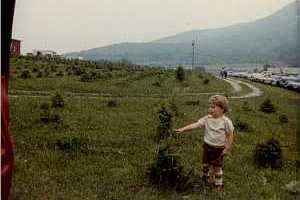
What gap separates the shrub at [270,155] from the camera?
9.84 metres

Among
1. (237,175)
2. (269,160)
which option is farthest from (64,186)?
(269,160)

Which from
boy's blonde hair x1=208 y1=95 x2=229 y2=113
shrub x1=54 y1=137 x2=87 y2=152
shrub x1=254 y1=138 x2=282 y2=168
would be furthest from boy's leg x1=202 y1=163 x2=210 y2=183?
shrub x1=54 y1=137 x2=87 y2=152

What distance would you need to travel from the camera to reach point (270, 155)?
32.4ft

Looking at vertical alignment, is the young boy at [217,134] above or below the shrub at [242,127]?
above

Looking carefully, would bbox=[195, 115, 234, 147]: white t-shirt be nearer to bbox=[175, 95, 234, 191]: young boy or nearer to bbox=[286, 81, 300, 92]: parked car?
bbox=[175, 95, 234, 191]: young boy

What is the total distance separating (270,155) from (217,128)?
2.96 m

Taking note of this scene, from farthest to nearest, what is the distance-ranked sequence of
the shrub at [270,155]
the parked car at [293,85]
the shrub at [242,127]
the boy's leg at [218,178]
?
1. the parked car at [293,85]
2. the shrub at [242,127]
3. the shrub at [270,155]
4. the boy's leg at [218,178]

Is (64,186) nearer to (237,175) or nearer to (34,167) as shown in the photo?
(34,167)

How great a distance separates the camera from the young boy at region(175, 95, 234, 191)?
24.2 feet

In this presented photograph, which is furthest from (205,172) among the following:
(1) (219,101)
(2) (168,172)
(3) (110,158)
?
(3) (110,158)

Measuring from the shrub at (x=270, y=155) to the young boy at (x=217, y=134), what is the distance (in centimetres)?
264

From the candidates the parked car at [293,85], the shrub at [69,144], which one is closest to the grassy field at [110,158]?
the shrub at [69,144]

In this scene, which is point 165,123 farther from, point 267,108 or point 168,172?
point 267,108

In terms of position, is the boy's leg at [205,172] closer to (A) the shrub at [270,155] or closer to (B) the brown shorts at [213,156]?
(B) the brown shorts at [213,156]
